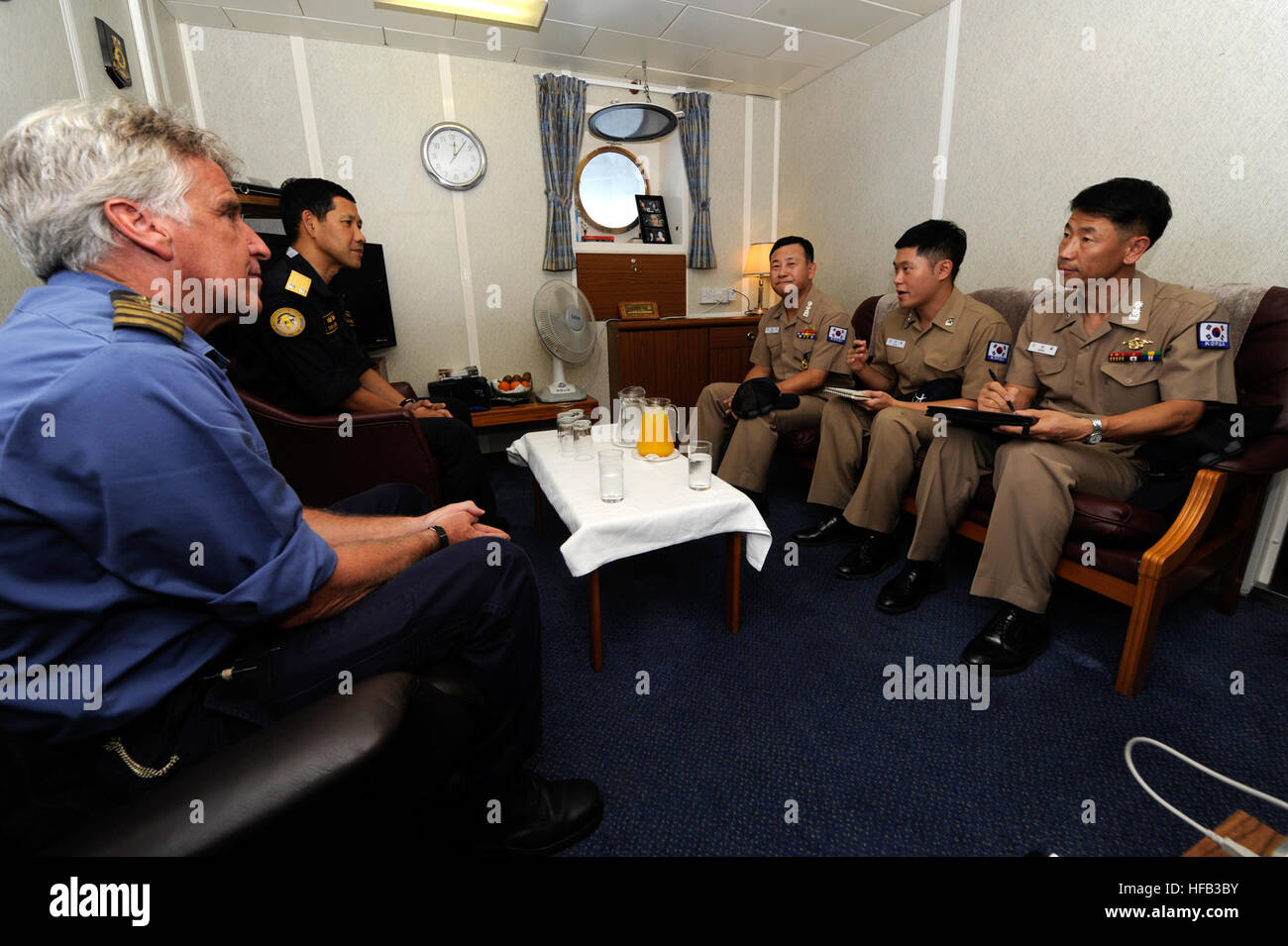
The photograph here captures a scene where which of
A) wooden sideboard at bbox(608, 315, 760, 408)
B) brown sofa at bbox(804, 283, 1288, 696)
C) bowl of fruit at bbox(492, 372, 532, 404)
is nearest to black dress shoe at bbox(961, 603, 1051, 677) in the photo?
brown sofa at bbox(804, 283, 1288, 696)

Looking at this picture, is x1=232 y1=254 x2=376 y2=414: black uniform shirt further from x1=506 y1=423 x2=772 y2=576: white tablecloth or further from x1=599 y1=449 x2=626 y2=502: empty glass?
x1=599 y1=449 x2=626 y2=502: empty glass

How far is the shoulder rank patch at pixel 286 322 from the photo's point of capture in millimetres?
2059

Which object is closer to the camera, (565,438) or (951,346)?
(565,438)

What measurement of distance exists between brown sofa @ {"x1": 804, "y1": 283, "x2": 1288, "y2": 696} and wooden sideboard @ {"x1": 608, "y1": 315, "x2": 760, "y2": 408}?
2.46 metres

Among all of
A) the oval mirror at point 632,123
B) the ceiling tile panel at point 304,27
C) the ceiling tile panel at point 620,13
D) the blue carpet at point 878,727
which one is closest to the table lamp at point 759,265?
the oval mirror at point 632,123

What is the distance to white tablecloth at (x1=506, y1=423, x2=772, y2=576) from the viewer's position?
62.2 inches

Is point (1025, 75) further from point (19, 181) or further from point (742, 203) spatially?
point (19, 181)

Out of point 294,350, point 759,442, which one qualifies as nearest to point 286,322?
point 294,350

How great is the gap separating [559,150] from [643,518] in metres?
3.39

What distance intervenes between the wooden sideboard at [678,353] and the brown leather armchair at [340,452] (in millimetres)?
2065

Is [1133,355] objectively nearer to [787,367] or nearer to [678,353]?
[787,367]

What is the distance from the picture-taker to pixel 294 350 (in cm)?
211
